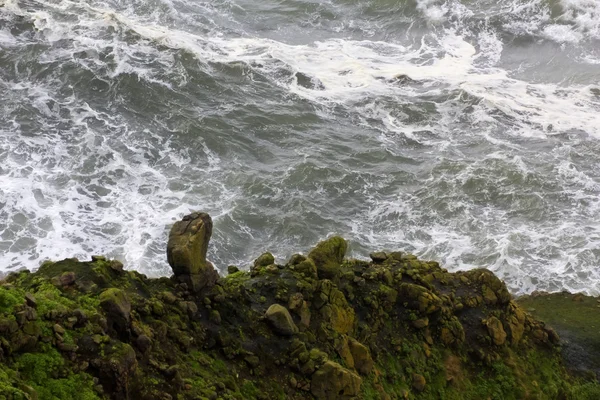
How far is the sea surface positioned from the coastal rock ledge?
712cm

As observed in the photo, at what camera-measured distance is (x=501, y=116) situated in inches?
1233

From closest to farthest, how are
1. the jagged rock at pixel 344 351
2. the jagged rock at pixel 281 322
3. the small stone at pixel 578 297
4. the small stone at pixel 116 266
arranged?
the small stone at pixel 116 266 → the jagged rock at pixel 281 322 → the jagged rock at pixel 344 351 → the small stone at pixel 578 297

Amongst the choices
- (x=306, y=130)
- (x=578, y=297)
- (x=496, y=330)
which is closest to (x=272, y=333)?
(x=496, y=330)

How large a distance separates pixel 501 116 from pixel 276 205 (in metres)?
12.1

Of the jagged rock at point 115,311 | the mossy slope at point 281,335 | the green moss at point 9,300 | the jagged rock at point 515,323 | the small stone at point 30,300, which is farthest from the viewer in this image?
the jagged rock at point 515,323

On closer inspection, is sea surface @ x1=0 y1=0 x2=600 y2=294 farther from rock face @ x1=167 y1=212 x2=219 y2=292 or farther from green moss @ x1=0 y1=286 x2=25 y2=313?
green moss @ x1=0 y1=286 x2=25 y2=313

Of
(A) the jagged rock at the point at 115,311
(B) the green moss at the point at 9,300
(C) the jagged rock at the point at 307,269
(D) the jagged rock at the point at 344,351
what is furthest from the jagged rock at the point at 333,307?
(B) the green moss at the point at 9,300

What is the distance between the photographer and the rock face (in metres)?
12.2

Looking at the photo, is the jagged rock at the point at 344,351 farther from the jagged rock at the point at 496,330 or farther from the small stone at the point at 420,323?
the jagged rock at the point at 496,330

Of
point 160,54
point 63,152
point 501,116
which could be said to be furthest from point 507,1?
point 63,152

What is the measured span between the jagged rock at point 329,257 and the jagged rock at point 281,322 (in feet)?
6.52

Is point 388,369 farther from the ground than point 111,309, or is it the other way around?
point 111,309

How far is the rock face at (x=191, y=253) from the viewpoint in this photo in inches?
480

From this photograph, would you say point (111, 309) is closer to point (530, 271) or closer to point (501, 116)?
point (530, 271)
